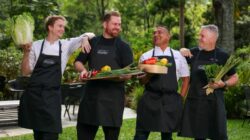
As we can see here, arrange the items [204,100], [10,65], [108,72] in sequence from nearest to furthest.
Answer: [108,72]
[204,100]
[10,65]

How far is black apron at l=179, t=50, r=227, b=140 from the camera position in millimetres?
6207

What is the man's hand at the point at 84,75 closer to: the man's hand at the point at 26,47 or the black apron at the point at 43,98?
the black apron at the point at 43,98

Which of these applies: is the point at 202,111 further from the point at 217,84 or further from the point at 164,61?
the point at 164,61

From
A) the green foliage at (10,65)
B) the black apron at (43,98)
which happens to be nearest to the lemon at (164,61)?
the black apron at (43,98)

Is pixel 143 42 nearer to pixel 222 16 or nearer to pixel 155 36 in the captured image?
pixel 222 16

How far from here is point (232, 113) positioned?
38.3 feet

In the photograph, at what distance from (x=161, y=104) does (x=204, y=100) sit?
0.54m

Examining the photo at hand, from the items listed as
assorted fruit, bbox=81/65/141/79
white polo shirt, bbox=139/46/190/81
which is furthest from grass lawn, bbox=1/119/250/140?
assorted fruit, bbox=81/65/141/79

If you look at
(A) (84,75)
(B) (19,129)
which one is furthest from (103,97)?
(B) (19,129)

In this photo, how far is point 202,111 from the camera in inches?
247

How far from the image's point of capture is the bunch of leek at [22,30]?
223 inches

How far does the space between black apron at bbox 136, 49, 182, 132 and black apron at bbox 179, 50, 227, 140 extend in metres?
0.16

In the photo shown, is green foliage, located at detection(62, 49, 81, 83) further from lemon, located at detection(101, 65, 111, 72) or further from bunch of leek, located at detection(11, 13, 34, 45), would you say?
lemon, located at detection(101, 65, 111, 72)

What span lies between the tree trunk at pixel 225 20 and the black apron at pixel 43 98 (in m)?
7.85
